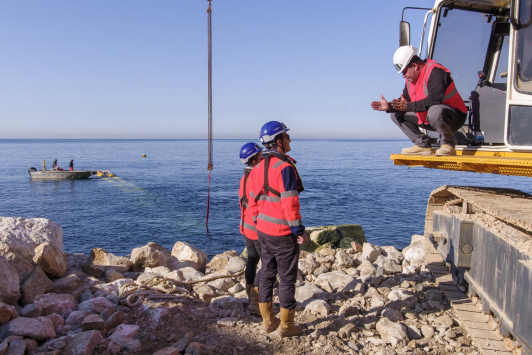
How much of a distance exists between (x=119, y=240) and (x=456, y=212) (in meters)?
13.9

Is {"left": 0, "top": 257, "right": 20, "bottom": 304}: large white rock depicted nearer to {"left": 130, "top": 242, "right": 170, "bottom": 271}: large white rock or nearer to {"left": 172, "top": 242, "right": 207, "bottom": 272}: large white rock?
{"left": 130, "top": 242, "right": 170, "bottom": 271}: large white rock

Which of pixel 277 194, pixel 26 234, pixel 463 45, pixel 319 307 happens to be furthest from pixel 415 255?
pixel 26 234

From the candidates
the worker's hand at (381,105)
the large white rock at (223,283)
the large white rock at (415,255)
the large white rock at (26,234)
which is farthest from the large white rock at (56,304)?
the large white rock at (415,255)

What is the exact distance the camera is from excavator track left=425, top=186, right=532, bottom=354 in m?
3.39

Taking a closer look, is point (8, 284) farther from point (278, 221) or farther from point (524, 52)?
point (524, 52)

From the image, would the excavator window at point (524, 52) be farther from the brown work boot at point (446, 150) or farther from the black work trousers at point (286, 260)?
the black work trousers at point (286, 260)

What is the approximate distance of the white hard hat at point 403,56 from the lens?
17.0 feet

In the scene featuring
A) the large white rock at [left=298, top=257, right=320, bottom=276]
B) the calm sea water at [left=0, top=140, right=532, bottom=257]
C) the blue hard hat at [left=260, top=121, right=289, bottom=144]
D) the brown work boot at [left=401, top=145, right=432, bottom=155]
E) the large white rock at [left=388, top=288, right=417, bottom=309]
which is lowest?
the calm sea water at [left=0, top=140, right=532, bottom=257]

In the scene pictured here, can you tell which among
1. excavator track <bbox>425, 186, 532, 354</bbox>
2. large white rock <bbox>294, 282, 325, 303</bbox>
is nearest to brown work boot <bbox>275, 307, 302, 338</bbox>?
large white rock <bbox>294, 282, 325, 303</bbox>

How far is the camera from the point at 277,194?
166 inches

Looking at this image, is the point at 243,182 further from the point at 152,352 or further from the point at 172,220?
the point at 172,220

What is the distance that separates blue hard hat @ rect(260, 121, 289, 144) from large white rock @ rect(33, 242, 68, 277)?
3.51 meters

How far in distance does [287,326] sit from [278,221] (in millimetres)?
1066

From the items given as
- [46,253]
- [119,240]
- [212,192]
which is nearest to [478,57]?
[46,253]
